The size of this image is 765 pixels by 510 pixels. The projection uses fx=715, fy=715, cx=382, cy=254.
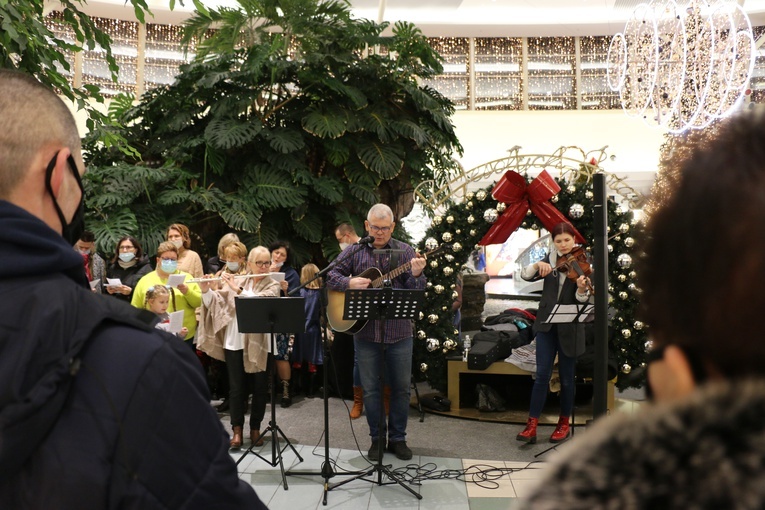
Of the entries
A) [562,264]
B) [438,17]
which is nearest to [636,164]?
[438,17]

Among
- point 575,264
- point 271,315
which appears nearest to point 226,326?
point 271,315

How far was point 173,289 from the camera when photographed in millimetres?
6559

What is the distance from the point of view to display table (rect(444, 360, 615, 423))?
7.08 metres

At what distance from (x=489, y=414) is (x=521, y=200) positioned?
218cm

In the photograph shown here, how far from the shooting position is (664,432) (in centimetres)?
65

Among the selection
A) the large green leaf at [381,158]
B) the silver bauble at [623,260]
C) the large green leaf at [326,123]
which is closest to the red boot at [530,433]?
the silver bauble at [623,260]

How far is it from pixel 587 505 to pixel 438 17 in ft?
51.3

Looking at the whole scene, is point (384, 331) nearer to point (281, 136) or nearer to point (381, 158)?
point (381, 158)

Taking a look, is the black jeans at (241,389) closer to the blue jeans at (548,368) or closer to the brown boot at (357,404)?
the brown boot at (357,404)

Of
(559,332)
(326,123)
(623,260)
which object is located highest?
(326,123)

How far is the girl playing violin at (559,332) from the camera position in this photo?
19.6 feet

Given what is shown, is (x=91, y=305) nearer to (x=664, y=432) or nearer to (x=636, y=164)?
(x=664, y=432)

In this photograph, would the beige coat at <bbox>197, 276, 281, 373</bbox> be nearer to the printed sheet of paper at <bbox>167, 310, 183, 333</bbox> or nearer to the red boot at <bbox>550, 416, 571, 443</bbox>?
the printed sheet of paper at <bbox>167, 310, 183, 333</bbox>

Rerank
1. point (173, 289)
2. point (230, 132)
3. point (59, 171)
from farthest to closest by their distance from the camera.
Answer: point (230, 132) → point (173, 289) → point (59, 171)
